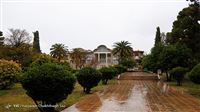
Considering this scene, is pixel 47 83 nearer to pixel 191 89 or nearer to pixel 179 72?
pixel 191 89

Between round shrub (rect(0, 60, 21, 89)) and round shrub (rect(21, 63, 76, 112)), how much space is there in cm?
1518

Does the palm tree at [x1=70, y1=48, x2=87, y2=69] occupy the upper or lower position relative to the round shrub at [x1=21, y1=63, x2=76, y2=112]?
upper

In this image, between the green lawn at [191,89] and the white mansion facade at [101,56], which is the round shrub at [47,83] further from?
the white mansion facade at [101,56]

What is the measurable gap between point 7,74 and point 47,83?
52.7 feet

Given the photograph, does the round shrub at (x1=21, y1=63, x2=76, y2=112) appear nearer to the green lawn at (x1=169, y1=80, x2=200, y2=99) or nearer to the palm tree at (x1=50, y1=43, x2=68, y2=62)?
the green lawn at (x1=169, y1=80, x2=200, y2=99)

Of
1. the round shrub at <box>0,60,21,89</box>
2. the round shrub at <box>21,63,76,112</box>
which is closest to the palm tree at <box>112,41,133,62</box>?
the round shrub at <box>0,60,21,89</box>

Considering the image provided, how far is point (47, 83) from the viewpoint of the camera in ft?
47.4

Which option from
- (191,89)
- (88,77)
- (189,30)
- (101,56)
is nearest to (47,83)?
(88,77)

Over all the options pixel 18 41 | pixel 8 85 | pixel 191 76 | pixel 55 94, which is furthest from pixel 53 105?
pixel 18 41

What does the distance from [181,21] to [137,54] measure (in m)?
99.5

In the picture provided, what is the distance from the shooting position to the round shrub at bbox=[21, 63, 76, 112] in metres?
14.4

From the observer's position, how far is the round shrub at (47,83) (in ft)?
47.2

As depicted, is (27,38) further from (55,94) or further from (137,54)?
(137,54)

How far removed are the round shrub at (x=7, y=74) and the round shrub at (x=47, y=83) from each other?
15179 millimetres
